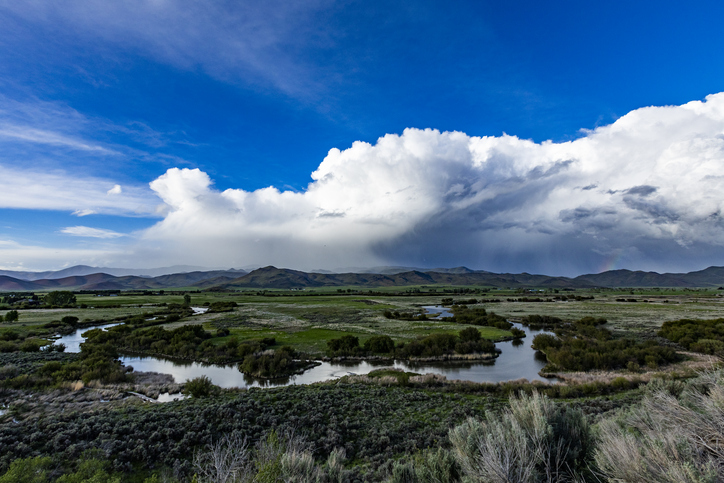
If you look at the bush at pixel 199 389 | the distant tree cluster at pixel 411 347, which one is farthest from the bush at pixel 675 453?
the distant tree cluster at pixel 411 347

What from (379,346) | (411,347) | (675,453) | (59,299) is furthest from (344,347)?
(59,299)

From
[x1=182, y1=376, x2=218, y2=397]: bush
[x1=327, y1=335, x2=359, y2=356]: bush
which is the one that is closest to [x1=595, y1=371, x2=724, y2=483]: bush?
[x1=182, y1=376, x2=218, y2=397]: bush

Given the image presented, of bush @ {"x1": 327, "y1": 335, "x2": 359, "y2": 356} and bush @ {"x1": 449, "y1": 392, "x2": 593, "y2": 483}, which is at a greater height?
bush @ {"x1": 449, "y1": 392, "x2": 593, "y2": 483}

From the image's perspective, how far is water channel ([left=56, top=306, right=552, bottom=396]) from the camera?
20.4 m

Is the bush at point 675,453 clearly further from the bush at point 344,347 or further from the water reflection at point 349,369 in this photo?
the bush at point 344,347

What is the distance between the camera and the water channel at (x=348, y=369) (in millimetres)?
20403

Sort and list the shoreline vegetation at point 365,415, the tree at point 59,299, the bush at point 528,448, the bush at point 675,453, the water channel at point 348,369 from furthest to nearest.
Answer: the tree at point 59,299
the water channel at point 348,369
the shoreline vegetation at point 365,415
the bush at point 528,448
the bush at point 675,453

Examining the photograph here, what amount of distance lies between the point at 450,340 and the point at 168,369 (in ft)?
75.3

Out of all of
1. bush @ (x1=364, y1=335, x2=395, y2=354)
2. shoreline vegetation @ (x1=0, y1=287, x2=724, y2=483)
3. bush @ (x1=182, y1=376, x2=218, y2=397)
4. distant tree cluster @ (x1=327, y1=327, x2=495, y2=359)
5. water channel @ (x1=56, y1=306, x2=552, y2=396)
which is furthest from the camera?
bush @ (x1=364, y1=335, x2=395, y2=354)

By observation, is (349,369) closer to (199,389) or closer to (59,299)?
(199,389)

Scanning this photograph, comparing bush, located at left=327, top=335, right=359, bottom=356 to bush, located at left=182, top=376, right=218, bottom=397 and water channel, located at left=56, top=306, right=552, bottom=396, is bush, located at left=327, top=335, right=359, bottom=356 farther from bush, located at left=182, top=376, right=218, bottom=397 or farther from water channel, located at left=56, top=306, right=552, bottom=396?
bush, located at left=182, top=376, right=218, bottom=397

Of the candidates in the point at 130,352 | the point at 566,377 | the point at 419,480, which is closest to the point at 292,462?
the point at 419,480

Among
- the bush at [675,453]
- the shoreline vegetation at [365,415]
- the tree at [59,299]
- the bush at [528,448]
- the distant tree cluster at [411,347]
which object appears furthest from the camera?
the tree at [59,299]

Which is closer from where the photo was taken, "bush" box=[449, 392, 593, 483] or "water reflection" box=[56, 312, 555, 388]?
"bush" box=[449, 392, 593, 483]
